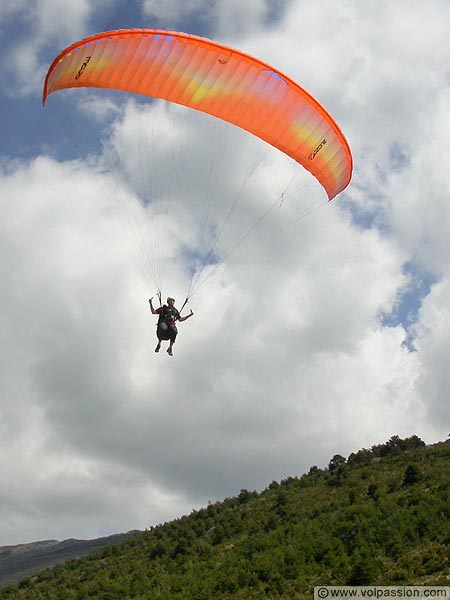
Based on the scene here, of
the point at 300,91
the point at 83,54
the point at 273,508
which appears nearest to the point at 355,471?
the point at 273,508

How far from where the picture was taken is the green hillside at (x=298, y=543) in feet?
63.7

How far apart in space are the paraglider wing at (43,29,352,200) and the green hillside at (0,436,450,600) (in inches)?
485

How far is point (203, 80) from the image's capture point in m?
17.8

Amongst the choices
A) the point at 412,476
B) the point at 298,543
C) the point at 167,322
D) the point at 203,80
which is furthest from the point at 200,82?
the point at 412,476

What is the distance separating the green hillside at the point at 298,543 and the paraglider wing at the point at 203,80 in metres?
12.3

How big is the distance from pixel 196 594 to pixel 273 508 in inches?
514

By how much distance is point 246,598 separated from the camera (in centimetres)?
2017

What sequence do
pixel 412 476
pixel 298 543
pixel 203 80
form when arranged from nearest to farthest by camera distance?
1. pixel 203 80
2. pixel 298 543
3. pixel 412 476

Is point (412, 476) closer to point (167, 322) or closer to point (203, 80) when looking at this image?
point (167, 322)

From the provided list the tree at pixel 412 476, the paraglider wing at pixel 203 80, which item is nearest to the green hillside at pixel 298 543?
the tree at pixel 412 476

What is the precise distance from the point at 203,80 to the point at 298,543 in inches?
639

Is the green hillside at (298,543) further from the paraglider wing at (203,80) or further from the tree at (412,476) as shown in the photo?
the paraglider wing at (203,80)

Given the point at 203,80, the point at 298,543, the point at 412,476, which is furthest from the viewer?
the point at 412,476

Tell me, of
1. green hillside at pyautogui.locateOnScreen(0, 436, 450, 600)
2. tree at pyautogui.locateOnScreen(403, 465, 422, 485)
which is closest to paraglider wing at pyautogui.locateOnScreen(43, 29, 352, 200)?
green hillside at pyautogui.locateOnScreen(0, 436, 450, 600)
